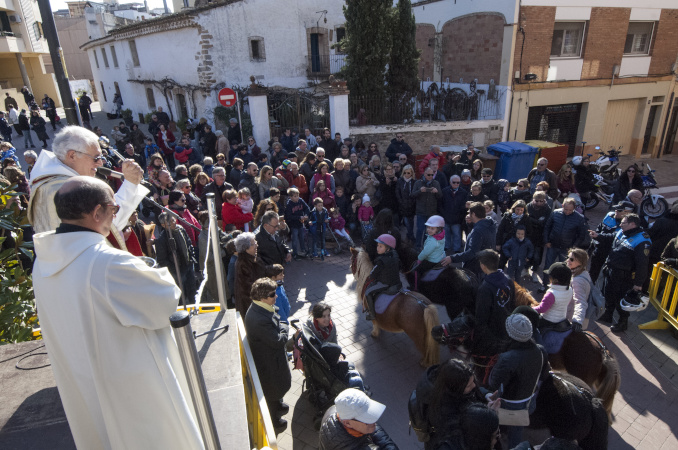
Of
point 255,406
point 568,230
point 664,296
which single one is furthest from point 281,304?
point 664,296

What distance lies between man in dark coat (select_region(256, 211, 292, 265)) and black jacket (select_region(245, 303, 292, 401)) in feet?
6.21

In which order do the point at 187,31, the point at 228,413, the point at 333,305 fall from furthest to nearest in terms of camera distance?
1. the point at 187,31
2. the point at 333,305
3. the point at 228,413

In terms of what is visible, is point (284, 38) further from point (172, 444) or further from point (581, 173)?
point (172, 444)

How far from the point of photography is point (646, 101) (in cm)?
1714

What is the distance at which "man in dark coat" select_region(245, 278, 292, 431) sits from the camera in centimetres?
406

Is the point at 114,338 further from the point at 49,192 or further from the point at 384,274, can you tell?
the point at 384,274

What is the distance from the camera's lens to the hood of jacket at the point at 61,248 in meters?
1.75

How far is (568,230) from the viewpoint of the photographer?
655 centimetres

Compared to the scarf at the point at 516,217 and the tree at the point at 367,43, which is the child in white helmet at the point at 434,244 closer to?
the scarf at the point at 516,217

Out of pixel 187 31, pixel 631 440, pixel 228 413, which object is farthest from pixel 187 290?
pixel 187 31

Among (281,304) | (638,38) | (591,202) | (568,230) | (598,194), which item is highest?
(638,38)

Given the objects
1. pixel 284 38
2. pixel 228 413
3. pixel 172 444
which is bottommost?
pixel 228 413

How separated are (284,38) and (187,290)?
14.9 metres

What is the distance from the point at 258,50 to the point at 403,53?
6500 mm
